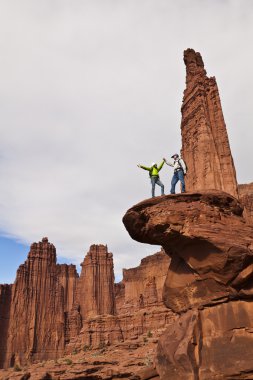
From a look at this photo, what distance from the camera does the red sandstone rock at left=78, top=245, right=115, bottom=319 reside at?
76.9 m

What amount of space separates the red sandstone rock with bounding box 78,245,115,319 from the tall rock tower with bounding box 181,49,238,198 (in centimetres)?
5985

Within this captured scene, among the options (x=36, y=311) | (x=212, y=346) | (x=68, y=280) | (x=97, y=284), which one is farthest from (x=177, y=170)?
(x=68, y=280)

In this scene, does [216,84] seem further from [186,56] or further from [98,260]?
[98,260]

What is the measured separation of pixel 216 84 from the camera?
24.9 m

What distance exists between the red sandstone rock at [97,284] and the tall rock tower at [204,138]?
59.8 metres

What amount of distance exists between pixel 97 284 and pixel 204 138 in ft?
209

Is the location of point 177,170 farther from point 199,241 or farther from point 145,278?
point 145,278

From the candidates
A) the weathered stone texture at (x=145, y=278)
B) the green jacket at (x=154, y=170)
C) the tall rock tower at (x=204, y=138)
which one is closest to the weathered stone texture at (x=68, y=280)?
the weathered stone texture at (x=145, y=278)

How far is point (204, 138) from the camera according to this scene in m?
22.1

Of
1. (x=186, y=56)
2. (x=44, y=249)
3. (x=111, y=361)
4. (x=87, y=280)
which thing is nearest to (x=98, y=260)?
(x=87, y=280)

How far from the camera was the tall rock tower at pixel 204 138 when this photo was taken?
2108cm

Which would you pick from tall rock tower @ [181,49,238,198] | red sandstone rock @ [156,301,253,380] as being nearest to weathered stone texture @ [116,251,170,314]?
tall rock tower @ [181,49,238,198]

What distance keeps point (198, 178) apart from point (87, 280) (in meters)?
63.6

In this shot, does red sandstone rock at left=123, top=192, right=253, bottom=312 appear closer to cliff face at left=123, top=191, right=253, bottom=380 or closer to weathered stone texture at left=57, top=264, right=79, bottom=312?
cliff face at left=123, top=191, right=253, bottom=380
